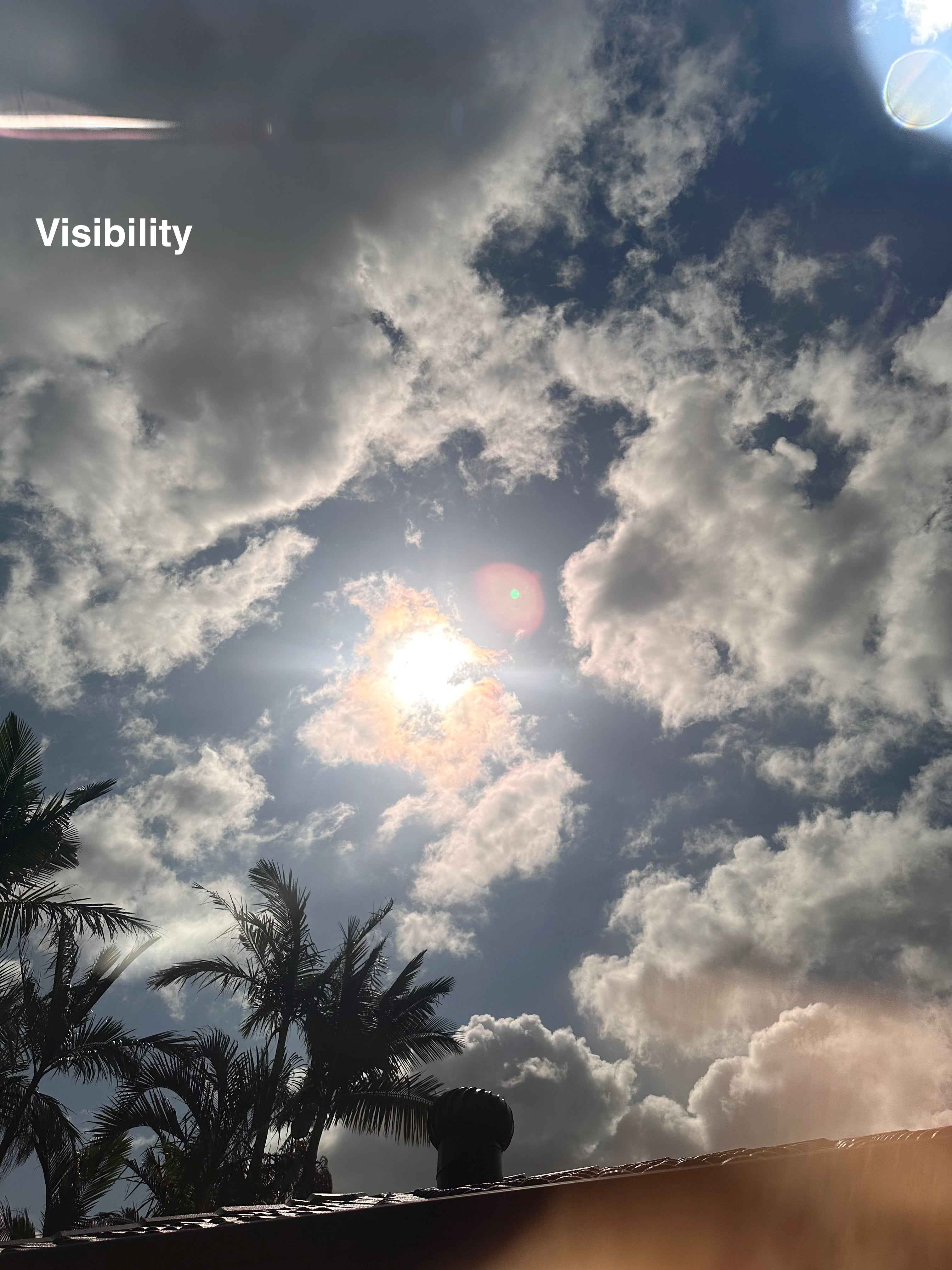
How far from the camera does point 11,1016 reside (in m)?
9.66

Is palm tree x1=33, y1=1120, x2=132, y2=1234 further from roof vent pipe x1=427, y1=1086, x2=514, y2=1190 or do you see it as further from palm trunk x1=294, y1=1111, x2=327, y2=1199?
roof vent pipe x1=427, y1=1086, x2=514, y2=1190

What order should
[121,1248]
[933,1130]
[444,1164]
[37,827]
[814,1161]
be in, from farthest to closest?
1. [37,827]
2. [444,1164]
3. [933,1130]
4. [814,1161]
5. [121,1248]

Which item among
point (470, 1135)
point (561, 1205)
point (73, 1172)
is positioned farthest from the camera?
point (73, 1172)

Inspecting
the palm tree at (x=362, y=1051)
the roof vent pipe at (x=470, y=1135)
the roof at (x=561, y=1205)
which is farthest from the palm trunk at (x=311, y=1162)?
the roof at (x=561, y=1205)

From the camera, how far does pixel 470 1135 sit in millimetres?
7594

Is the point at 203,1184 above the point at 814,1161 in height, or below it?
below

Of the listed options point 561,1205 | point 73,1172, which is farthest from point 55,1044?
point 561,1205

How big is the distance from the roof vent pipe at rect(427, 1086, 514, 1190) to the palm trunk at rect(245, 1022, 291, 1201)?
4342 millimetres

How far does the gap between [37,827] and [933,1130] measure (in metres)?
9.33

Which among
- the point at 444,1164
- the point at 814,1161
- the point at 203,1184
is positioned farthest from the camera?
the point at 203,1184

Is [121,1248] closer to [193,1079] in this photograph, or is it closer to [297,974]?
[193,1079]

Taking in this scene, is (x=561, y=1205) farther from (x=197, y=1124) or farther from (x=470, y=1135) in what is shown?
(x=197, y=1124)

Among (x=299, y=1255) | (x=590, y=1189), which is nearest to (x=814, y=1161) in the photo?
(x=590, y=1189)

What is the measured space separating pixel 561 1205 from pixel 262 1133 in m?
9.49
